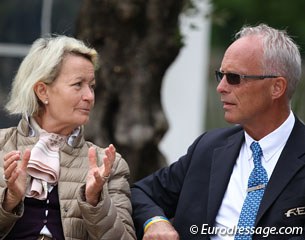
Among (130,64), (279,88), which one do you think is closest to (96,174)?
(279,88)

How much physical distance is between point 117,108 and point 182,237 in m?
1.97

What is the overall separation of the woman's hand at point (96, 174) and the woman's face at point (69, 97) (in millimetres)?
367

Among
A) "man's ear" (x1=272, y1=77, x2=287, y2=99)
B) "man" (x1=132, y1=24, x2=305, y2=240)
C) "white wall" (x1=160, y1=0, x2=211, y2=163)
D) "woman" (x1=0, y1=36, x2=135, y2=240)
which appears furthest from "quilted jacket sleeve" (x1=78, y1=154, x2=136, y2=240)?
"white wall" (x1=160, y1=0, x2=211, y2=163)

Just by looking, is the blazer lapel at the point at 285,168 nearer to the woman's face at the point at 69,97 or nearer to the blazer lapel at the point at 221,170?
the blazer lapel at the point at 221,170

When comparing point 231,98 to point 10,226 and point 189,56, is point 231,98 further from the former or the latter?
point 189,56

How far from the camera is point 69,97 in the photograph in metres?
4.80

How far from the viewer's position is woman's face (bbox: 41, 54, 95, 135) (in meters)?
4.81

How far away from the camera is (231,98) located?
4836 mm

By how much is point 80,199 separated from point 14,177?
1.06 feet

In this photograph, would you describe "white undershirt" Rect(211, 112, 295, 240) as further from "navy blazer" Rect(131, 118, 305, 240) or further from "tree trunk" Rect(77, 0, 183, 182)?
"tree trunk" Rect(77, 0, 183, 182)

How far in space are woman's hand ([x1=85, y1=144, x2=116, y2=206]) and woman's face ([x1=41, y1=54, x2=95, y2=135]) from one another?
367 millimetres

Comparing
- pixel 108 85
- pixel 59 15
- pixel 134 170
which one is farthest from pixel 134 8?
pixel 59 15

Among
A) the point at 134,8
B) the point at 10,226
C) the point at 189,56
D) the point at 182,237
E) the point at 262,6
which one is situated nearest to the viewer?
the point at 10,226

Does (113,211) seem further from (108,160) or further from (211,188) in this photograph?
(211,188)
